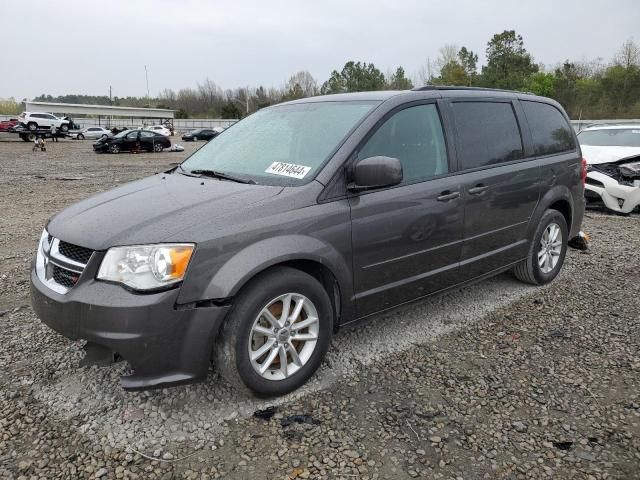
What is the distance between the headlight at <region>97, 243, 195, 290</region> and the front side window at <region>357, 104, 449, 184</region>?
1290 mm

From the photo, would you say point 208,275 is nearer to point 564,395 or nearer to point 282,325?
point 282,325

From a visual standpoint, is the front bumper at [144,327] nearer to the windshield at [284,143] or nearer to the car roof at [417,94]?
the windshield at [284,143]

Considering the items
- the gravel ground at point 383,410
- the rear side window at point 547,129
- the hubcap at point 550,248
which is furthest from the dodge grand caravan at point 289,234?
the hubcap at point 550,248

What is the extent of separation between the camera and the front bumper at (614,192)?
805cm

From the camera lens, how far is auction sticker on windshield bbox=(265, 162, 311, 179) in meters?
A: 2.94

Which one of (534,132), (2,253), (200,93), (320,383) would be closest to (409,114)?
(534,132)

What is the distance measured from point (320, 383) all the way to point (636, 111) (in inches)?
1975

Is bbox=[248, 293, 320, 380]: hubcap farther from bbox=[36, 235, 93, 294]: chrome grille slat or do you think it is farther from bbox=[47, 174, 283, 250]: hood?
bbox=[36, 235, 93, 294]: chrome grille slat

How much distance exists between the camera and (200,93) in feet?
351

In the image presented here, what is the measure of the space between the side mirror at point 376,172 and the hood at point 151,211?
0.47 metres

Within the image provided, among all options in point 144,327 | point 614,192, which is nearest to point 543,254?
point 144,327

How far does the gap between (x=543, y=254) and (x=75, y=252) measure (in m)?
3.99

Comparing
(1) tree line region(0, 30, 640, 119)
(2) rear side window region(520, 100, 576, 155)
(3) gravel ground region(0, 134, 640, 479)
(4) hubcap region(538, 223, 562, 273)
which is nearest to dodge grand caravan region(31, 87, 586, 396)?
(2) rear side window region(520, 100, 576, 155)

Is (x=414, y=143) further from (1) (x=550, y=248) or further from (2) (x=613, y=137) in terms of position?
(2) (x=613, y=137)
